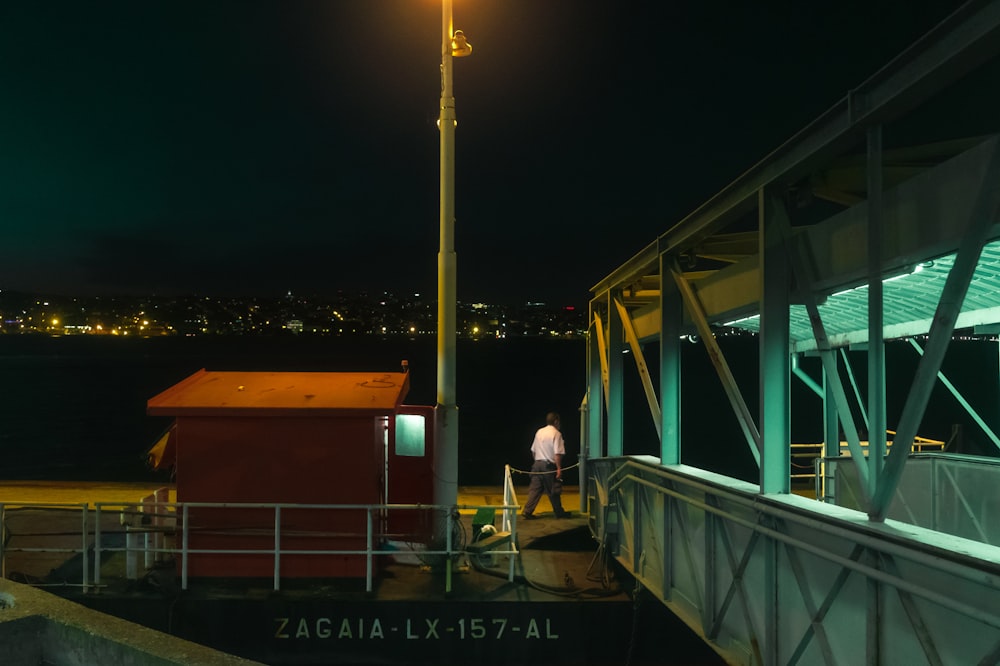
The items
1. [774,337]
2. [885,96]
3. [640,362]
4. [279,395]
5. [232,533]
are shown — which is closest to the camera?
[885,96]

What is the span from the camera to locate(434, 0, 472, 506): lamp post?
9.49 metres

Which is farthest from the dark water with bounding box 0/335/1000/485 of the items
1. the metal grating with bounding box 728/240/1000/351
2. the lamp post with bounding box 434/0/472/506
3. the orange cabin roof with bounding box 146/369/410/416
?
the lamp post with bounding box 434/0/472/506

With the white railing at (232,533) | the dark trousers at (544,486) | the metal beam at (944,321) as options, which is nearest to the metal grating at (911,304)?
the metal beam at (944,321)

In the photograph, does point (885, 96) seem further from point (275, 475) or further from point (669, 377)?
point (275, 475)

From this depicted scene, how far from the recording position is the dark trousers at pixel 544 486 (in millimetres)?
12633

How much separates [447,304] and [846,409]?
5.64 metres

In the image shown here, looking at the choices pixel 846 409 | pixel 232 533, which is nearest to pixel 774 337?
pixel 846 409

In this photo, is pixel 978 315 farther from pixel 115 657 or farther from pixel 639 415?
pixel 639 415

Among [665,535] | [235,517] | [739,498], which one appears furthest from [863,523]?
[235,517]

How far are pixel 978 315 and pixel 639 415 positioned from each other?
62552mm

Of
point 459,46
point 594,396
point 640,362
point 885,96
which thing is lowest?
point 594,396

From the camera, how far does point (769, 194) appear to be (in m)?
5.77

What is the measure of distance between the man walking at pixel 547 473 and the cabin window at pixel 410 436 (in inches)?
90.4

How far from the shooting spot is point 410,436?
36.6ft
